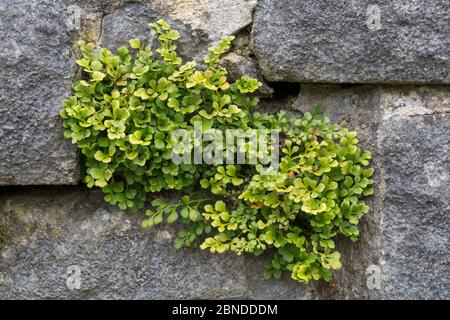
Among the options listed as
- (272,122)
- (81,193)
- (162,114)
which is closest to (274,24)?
(272,122)

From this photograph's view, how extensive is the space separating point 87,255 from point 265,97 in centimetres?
71

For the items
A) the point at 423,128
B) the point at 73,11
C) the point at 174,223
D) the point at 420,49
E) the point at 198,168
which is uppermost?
the point at 73,11

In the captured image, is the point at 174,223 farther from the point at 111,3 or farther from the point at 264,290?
the point at 111,3

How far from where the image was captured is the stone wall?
→ 1474mm

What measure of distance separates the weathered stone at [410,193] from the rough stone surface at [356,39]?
3.0 inches

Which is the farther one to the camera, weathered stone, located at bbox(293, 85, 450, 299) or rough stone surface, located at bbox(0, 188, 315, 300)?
rough stone surface, located at bbox(0, 188, 315, 300)

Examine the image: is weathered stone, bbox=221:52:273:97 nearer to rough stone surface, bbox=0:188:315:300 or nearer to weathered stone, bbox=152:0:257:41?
weathered stone, bbox=152:0:257:41

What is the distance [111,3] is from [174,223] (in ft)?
2.18

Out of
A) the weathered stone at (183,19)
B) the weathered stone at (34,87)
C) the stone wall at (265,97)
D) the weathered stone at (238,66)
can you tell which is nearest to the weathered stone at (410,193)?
the stone wall at (265,97)

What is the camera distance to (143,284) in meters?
1.63

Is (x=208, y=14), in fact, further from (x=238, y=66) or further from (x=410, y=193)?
(x=410, y=193)

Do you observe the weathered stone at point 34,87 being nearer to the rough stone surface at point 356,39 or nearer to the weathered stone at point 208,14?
the weathered stone at point 208,14

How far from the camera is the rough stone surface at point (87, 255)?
1609 millimetres

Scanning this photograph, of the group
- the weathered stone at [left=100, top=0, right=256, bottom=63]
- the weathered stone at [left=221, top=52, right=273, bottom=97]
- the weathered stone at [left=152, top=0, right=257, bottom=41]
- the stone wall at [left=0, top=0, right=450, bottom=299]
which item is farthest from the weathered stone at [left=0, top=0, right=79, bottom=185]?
the weathered stone at [left=221, top=52, right=273, bottom=97]
